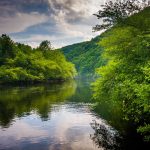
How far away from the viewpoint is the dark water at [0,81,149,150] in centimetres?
4047

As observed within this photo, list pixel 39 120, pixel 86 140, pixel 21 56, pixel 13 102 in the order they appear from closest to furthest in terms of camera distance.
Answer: pixel 86 140 → pixel 39 120 → pixel 13 102 → pixel 21 56

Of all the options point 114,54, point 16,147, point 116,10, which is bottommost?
point 16,147

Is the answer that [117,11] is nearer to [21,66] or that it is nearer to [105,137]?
A: [105,137]

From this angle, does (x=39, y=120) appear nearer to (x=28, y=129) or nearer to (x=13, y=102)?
(x=28, y=129)

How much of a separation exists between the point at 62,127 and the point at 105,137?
33.2 ft

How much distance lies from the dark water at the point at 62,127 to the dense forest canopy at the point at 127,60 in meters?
4.35

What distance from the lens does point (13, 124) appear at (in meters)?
53.4

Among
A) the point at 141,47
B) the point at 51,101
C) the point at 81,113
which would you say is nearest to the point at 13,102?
the point at 51,101

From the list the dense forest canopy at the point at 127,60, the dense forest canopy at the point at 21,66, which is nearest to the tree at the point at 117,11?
the dense forest canopy at the point at 127,60

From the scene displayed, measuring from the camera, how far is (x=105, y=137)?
143 ft

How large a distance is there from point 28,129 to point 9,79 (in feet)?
293

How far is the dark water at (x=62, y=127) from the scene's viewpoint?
1593 inches

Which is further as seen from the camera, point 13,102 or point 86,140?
point 13,102

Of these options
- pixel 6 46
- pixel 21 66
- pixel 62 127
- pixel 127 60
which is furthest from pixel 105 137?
pixel 6 46
